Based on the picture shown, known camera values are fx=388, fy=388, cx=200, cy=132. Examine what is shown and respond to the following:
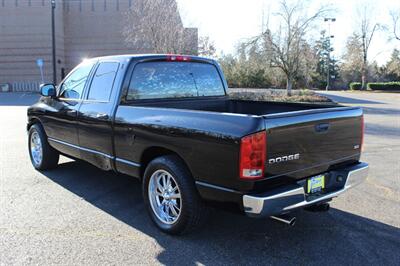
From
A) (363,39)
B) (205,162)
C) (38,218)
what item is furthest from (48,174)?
(363,39)

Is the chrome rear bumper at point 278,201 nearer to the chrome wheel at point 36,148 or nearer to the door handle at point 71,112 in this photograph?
the door handle at point 71,112

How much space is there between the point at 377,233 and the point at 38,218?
12.4ft

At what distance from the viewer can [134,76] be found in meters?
4.76

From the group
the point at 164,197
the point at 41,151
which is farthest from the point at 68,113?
the point at 164,197

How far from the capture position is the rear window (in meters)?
4.82

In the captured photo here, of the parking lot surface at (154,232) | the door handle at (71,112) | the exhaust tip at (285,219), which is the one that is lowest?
the parking lot surface at (154,232)

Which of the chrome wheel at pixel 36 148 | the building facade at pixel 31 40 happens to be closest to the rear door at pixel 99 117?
the chrome wheel at pixel 36 148

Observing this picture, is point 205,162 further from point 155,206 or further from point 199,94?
point 199,94

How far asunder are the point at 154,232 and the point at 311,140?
191cm

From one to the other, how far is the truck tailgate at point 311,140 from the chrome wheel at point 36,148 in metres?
4.62

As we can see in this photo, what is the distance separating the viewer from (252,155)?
10.6 feet

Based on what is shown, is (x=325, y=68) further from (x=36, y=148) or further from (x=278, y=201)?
(x=278, y=201)

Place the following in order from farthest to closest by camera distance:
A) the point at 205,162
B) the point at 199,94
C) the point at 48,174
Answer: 1. the point at 48,174
2. the point at 199,94
3. the point at 205,162

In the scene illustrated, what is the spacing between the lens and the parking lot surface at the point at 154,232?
3.59 m
